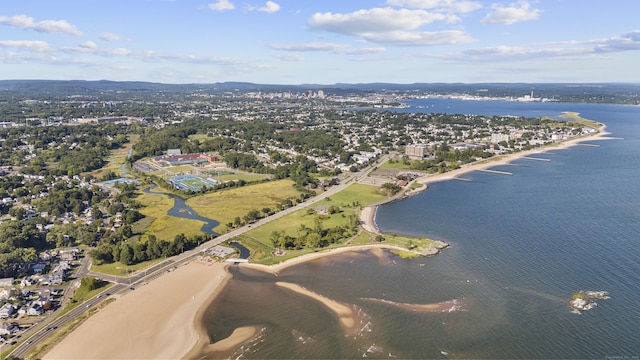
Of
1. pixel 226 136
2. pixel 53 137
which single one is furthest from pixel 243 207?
pixel 53 137

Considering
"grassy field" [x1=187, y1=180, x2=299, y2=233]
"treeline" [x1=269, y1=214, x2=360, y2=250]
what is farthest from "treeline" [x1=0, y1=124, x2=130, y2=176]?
"treeline" [x1=269, y1=214, x2=360, y2=250]

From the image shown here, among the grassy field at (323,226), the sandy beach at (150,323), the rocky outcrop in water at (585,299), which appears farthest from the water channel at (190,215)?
the rocky outcrop in water at (585,299)

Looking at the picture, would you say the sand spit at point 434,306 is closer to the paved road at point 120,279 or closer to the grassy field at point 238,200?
the paved road at point 120,279

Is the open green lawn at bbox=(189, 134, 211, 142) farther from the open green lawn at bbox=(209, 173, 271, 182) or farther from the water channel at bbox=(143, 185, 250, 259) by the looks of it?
the water channel at bbox=(143, 185, 250, 259)

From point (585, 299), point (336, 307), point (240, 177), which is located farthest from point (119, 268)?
point (240, 177)

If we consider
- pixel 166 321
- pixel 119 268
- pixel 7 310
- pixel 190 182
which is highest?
pixel 190 182

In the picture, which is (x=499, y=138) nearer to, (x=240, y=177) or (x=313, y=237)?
(x=240, y=177)

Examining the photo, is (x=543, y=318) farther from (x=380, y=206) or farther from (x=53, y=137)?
(x=53, y=137)
